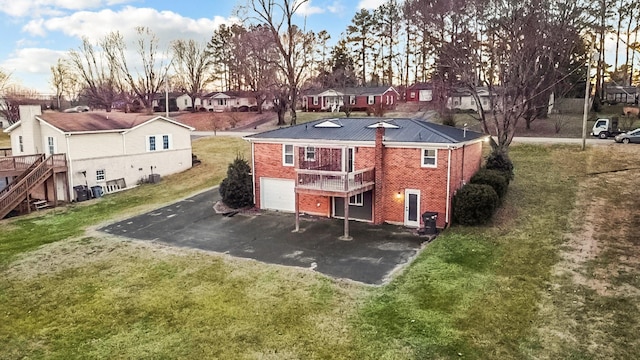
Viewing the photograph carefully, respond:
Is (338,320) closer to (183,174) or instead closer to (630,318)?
(630,318)

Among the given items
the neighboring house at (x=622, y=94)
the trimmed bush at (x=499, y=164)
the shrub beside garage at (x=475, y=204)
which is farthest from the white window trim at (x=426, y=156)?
the neighboring house at (x=622, y=94)

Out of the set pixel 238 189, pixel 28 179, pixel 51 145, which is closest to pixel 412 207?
pixel 238 189

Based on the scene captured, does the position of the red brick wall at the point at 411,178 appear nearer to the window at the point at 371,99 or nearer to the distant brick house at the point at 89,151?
the distant brick house at the point at 89,151

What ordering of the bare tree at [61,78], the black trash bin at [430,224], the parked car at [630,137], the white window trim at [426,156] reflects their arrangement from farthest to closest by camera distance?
1. the bare tree at [61,78]
2. the parked car at [630,137]
3. the white window trim at [426,156]
4. the black trash bin at [430,224]

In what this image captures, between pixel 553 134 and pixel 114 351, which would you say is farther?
pixel 553 134

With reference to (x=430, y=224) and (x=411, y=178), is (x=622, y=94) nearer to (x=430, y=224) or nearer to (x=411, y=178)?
(x=411, y=178)

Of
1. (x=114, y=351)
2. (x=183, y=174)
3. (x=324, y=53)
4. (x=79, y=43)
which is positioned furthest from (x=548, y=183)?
(x=79, y=43)
